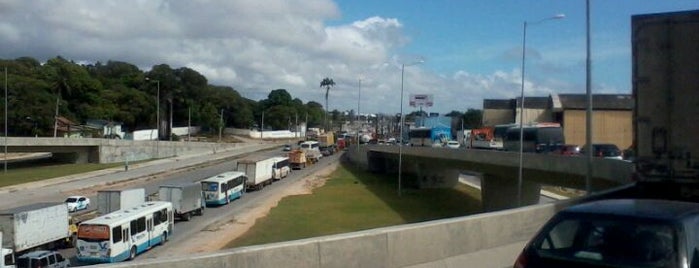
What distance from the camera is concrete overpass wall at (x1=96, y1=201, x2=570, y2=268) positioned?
789 centimetres

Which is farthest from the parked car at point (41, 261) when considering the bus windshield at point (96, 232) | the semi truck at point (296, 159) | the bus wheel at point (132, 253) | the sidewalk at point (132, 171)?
the semi truck at point (296, 159)

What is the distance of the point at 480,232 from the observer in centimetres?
1155

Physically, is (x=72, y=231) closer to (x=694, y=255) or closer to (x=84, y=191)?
(x=84, y=191)

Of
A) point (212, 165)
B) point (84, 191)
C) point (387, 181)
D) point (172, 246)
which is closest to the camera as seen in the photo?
point (172, 246)

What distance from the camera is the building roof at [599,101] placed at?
92562 millimetres

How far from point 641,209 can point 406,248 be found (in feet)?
12.6

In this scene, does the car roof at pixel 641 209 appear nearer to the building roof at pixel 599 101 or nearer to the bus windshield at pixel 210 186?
the bus windshield at pixel 210 186

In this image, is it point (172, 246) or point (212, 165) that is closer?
point (172, 246)

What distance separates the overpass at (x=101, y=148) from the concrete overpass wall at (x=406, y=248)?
76578mm

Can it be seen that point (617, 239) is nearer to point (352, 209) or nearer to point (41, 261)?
point (41, 261)

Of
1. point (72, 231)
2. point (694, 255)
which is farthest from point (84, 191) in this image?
point (694, 255)

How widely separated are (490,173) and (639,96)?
108ft

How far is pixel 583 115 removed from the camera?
9425cm

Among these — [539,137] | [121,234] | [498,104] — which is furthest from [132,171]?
[498,104]
